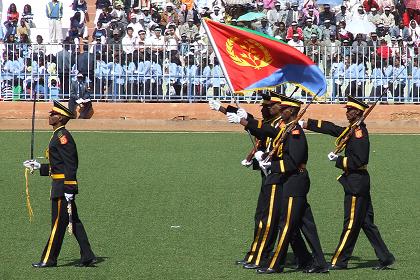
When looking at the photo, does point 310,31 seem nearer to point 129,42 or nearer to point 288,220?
point 129,42

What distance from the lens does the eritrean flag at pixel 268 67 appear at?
1642cm

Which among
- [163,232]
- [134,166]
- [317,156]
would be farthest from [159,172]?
[163,232]

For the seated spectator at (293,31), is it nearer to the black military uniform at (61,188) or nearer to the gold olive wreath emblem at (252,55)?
the gold olive wreath emblem at (252,55)

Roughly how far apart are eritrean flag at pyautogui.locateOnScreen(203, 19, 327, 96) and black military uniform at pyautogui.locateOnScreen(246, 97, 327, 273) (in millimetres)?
2341

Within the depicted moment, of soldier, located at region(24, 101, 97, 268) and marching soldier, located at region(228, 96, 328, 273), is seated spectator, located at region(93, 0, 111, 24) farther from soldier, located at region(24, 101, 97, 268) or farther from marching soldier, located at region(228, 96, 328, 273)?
marching soldier, located at region(228, 96, 328, 273)

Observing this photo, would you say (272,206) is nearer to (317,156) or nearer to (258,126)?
(258,126)

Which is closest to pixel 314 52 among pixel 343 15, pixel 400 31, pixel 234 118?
pixel 343 15

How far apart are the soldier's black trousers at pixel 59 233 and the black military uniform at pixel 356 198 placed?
108 inches

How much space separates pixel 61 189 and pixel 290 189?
8.10ft

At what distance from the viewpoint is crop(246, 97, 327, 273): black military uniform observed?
1391 centimetres

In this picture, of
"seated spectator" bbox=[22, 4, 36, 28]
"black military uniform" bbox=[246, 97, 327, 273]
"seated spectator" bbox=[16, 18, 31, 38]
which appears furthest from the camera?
"seated spectator" bbox=[22, 4, 36, 28]

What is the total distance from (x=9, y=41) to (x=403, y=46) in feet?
29.6

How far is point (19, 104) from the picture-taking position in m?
29.7

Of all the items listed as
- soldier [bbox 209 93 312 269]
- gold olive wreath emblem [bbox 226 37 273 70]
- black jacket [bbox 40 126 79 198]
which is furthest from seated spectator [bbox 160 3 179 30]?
black jacket [bbox 40 126 79 198]
